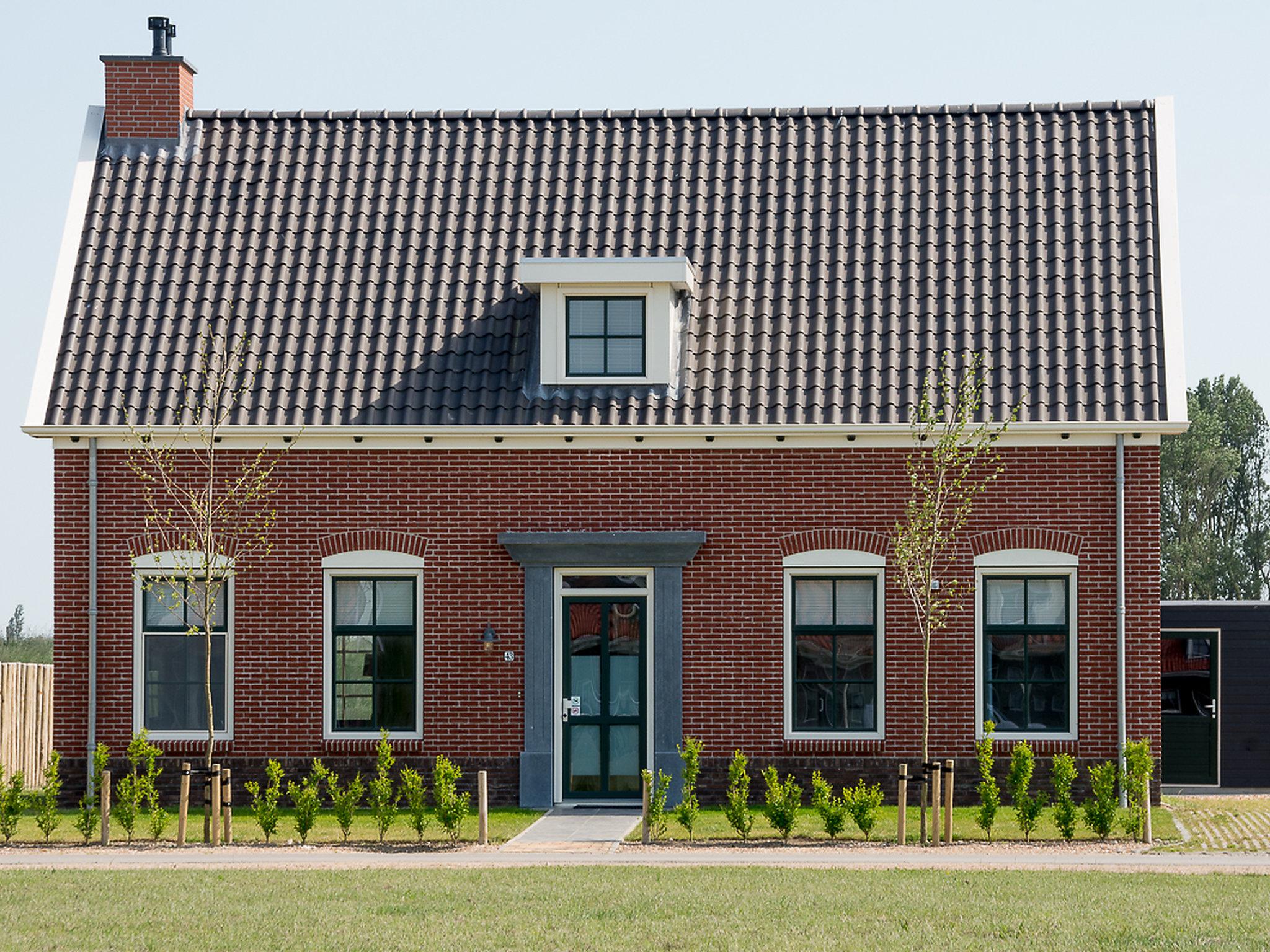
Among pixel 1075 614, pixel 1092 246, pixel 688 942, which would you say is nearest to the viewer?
pixel 688 942

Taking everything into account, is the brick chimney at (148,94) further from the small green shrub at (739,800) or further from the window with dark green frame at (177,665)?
the small green shrub at (739,800)

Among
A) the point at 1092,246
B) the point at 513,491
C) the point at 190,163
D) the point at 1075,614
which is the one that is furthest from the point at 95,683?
the point at 1092,246

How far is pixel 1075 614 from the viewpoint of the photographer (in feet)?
66.5

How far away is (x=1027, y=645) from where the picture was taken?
20.4 metres

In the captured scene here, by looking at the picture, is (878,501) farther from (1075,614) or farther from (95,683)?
(95,683)

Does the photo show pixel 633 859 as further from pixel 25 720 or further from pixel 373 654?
pixel 25 720

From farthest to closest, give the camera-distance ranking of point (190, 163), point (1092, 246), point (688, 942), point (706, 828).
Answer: point (190, 163)
point (1092, 246)
point (706, 828)
point (688, 942)

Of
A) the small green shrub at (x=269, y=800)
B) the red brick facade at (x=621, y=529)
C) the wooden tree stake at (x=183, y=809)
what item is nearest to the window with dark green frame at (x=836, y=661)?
the red brick facade at (x=621, y=529)

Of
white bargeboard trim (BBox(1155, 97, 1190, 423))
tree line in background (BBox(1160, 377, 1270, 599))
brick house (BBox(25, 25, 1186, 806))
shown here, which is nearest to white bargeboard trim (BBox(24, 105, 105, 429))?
brick house (BBox(25, 25, 1186, 806))

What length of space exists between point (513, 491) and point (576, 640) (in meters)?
1.78

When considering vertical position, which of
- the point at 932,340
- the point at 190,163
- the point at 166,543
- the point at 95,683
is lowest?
the point at 95,683

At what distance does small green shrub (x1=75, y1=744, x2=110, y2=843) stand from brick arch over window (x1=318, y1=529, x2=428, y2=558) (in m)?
3.17

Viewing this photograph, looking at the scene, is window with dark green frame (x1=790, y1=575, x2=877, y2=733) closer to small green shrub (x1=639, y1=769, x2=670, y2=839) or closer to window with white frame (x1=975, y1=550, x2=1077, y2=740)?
window with white frame (x1=975, y1=550, x2=1077, y2=740)

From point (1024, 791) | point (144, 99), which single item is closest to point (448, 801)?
point (1024, 791)
